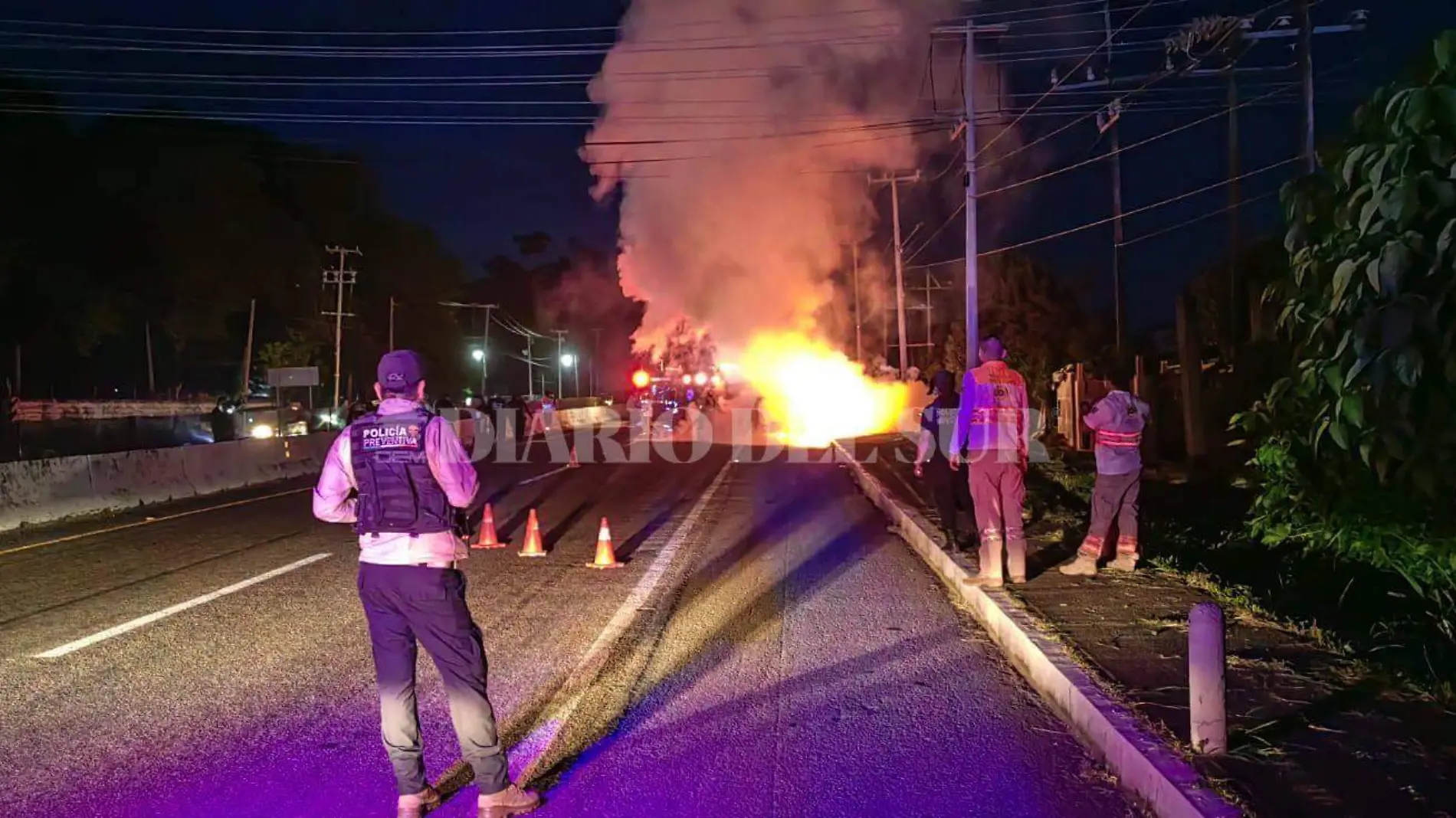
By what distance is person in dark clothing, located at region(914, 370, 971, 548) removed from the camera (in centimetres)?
980

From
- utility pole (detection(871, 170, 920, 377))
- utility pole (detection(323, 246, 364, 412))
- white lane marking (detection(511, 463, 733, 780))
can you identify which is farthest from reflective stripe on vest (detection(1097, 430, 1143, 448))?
utility pole (detection(323, 246, 364, 412))

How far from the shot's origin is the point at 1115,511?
8070mm

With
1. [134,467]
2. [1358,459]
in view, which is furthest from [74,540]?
[1358,459]

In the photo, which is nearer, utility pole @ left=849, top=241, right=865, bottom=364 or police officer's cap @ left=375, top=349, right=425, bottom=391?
police officer's cap @ left=375, top=349, right=425, bottom=391

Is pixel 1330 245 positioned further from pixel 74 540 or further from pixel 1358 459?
pixel 74 540

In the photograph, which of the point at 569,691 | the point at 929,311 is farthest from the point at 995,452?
Answer: the point at 929,311

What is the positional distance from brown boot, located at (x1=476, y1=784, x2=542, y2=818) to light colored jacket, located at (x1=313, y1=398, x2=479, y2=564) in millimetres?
926

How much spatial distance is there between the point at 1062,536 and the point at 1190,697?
6.02 m

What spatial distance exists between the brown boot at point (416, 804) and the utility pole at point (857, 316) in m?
35.0

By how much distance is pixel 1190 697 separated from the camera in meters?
4.46

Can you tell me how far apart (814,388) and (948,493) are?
108 ft

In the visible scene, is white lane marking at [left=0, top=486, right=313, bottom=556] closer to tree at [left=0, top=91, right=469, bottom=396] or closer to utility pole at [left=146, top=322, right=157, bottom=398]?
tree at [left=0, top=91, right=469, bottom=396]

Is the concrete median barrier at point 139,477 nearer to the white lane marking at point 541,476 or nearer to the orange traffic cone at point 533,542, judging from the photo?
the white lane marking at point 541,476

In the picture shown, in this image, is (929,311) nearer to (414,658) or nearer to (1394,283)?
(1394,283)
